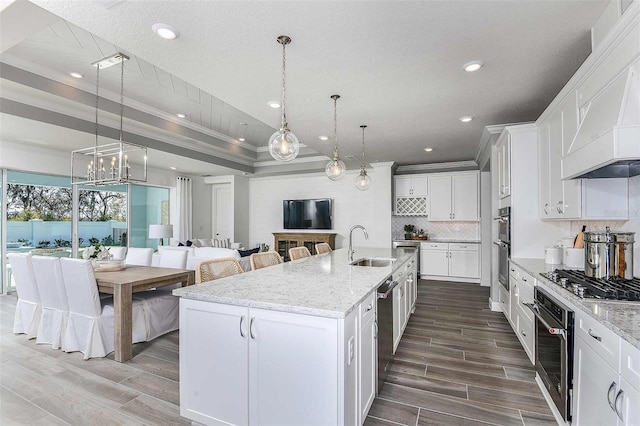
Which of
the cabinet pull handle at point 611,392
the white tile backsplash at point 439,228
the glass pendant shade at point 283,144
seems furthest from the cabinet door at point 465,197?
the cabinet pull handle at point 611,392

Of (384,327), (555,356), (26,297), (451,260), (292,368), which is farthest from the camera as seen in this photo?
(451,260)

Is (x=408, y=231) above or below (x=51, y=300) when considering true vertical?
above

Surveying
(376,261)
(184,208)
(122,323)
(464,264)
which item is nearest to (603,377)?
(376,261)

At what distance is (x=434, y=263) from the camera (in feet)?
22.1

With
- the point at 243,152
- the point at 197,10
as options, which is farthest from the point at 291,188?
the point at 197,10

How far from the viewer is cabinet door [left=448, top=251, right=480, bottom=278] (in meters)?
6.38

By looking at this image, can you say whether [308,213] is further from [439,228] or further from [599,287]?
[599,287]

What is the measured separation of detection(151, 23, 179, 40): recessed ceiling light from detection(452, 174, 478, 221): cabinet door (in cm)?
612

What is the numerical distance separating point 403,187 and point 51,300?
21.5ft

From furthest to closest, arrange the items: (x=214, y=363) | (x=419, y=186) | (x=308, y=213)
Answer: (x=308, y=213) < (x=419, y=186) < (x=214, y=363)

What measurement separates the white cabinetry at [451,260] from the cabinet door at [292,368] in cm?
576

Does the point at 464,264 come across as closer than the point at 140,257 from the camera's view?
No

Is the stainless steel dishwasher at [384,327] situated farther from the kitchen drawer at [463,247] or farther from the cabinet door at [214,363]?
the kitchen drawer at [463,247]

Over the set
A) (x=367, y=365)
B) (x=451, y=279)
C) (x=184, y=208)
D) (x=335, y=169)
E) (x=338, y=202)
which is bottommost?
(x=451, y=279)
